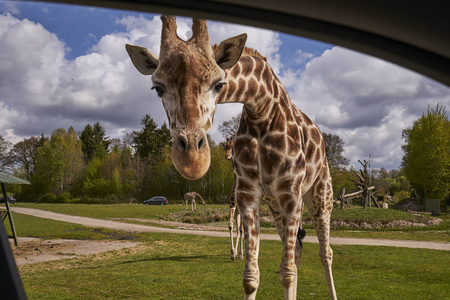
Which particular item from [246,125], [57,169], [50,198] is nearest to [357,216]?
[246,125]

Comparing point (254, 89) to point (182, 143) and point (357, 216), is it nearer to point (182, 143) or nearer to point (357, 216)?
point (182, 143)

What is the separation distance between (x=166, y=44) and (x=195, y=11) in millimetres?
929

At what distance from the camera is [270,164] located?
2779 mm

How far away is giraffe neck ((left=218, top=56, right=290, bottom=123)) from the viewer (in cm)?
245

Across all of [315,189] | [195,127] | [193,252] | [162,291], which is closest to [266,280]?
[162,291]

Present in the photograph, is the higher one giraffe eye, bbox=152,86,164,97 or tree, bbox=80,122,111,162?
tree, bbox=80,122,111,162

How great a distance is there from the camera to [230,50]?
1.96m

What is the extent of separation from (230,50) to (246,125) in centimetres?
102

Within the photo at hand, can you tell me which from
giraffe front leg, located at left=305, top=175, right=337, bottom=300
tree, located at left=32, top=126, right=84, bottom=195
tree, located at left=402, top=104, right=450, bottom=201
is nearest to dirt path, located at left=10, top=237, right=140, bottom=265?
giraffe front leg, located at left=305, top=175, right=337, bottom=300

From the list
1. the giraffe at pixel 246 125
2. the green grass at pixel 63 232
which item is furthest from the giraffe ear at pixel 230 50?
the green grass at pixel 63 232

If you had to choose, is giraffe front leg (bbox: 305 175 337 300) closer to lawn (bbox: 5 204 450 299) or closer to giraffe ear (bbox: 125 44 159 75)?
lawn (bbox: 5 204 450 299)

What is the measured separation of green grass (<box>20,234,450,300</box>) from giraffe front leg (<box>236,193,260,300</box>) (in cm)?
278

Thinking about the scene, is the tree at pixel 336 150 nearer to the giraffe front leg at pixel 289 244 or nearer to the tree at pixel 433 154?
the tree at pixel 433 154

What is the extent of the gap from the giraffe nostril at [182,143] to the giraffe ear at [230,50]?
0.60 metres
